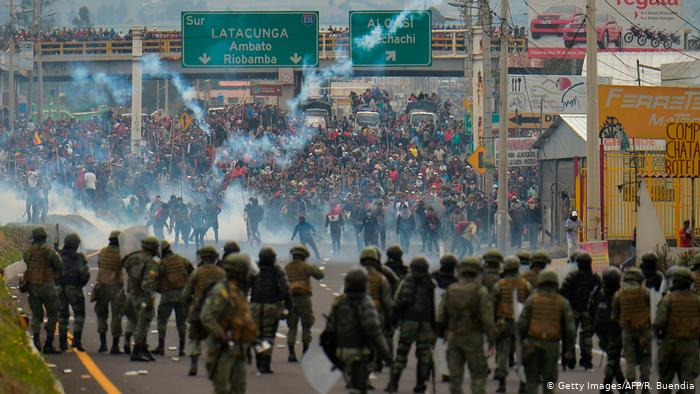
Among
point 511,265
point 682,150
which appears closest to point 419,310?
point 511,265

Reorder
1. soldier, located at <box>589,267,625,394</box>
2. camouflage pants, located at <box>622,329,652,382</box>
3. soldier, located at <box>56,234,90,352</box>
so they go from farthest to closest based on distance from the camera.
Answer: soldier, located at <box>56,234,90,352</box> → soldier, located at <box>589,267,625,394</box> → camouflage pants, located at <box>622,329,652,382</box>

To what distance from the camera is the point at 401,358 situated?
51.1 ft

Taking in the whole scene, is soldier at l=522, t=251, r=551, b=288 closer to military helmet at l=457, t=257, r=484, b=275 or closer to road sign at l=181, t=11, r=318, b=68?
military helmet at l=457, t=257, r=484, b=275

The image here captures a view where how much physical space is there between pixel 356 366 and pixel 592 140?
55.1ft

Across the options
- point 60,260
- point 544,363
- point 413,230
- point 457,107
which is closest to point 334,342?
point 544,363

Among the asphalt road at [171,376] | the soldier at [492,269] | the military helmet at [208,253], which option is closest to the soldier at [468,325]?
the asphalt road at [171,376]

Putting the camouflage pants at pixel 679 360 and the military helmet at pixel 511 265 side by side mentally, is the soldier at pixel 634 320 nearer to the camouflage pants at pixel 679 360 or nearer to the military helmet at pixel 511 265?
the camouflage pants at pixel 679 360

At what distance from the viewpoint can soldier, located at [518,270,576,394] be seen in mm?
13609

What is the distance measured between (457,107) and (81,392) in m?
138

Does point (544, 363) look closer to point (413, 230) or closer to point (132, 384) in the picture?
point (132, 384)

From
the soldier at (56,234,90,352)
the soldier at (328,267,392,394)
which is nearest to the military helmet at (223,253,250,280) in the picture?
the soldier at (328,267,392,394)

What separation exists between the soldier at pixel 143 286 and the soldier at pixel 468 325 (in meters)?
5.73

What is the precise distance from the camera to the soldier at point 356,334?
1245cm

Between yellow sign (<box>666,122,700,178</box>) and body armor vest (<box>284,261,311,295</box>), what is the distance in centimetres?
1314
